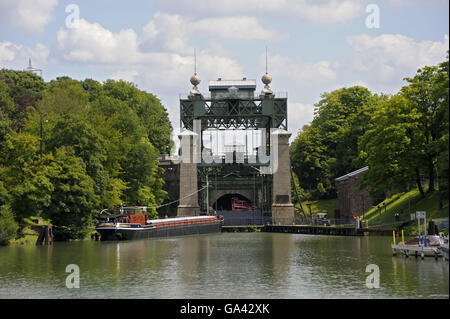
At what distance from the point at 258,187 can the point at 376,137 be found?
1214 inches

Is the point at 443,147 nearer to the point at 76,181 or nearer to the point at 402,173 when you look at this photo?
the point at 402,173

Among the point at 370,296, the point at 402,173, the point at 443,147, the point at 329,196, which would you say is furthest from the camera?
the point at 329,196

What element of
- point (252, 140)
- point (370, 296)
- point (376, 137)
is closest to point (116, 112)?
point (252, 140)

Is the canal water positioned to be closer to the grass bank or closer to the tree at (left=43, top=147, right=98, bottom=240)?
the tree at (left=43, top=147, right=98, bottom=240)

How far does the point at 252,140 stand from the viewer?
3693 inches

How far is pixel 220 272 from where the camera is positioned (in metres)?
37.4

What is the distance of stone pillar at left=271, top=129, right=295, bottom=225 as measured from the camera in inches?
3472

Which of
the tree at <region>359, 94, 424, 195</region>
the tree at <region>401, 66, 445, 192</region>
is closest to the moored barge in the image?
the tree at <region>359, 94, 424, 195</region>

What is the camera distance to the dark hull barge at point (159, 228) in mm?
63250

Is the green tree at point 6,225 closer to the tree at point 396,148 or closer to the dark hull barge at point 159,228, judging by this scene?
the dark hull barge at point 159,228

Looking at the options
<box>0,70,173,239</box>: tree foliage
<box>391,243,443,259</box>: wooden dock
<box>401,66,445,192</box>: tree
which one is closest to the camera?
<box>391,243,443,259</box>: wooden dock

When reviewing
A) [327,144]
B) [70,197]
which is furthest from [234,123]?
[70,197]

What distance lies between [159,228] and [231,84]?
2923 centimetres

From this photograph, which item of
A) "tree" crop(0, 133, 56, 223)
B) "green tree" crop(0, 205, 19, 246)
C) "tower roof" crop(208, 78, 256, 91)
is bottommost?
"green tree" crop(0, 205, 19, 246)
